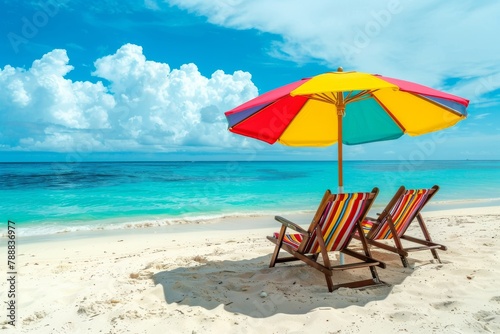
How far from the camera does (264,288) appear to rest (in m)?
3.45

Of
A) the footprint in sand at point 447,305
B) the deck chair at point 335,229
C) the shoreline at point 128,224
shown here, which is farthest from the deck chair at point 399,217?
the shoreline at point 128,224

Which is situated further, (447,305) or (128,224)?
(128,224)

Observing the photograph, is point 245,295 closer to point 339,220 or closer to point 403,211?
point 339,220

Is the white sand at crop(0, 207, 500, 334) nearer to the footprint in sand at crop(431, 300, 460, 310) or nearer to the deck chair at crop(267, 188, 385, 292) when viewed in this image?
the footprint in sand at crop(431, 300, 460, 310)

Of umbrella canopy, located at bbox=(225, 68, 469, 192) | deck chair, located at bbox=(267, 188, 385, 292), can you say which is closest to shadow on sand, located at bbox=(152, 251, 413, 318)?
deck chair, located at bbox=(267, 188, 385, 292)

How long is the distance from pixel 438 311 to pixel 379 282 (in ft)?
2.26

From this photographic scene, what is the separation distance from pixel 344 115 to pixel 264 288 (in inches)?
99.6

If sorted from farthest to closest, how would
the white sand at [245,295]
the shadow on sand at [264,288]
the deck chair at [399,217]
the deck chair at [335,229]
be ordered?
the deck chair at [399,217] → the deck chair at [335,229] → the shadow on sand at [264,288] → the white sand at [245,295]

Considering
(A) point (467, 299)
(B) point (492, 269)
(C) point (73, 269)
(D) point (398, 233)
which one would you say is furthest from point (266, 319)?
(C) point (73, 269)

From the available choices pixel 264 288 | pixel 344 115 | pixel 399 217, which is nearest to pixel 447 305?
pixel 399 217

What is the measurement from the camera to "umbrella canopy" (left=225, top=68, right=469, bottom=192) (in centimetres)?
364

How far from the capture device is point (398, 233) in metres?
4.27

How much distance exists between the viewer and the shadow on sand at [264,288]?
10.0ft

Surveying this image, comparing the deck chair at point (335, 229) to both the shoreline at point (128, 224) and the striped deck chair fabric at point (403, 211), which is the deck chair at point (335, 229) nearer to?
the striped deck chair fabric at point (403, 211)
